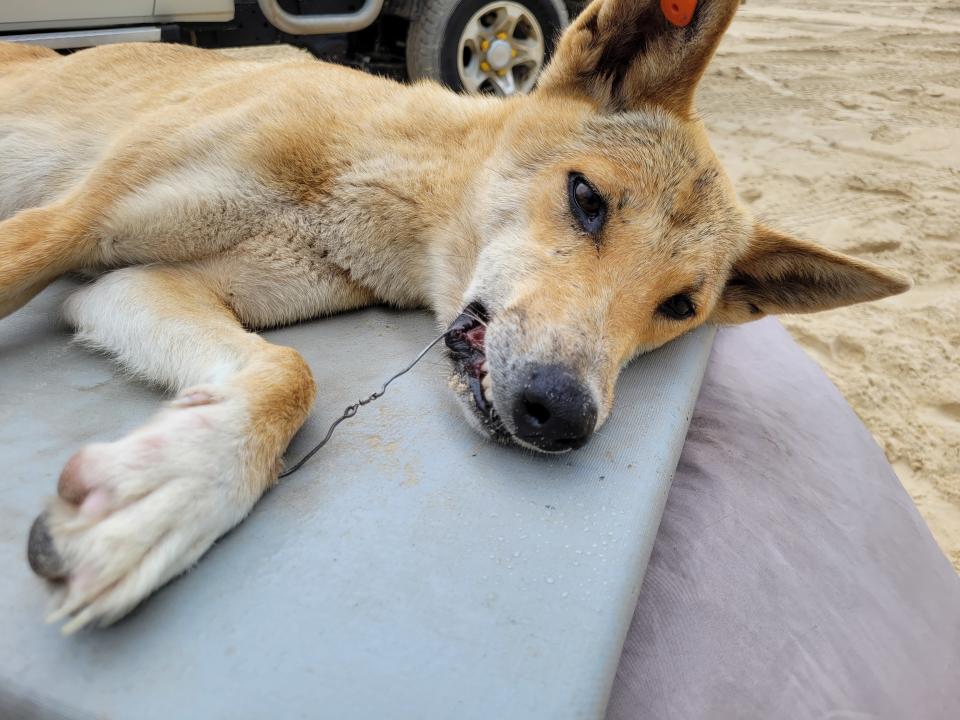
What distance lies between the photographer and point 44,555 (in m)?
1.22

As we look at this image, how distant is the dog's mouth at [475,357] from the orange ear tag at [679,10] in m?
1.06

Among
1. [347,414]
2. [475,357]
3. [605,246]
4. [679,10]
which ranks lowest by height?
[347,414]

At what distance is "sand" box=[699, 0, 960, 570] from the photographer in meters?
3.57

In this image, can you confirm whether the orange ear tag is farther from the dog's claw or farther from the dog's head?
the dog's claw

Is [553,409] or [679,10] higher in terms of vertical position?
[679,10]

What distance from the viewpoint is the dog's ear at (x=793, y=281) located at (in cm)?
239

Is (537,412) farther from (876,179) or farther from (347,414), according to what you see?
(876,179)

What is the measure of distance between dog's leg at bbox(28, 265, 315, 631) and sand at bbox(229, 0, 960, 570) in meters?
2.74

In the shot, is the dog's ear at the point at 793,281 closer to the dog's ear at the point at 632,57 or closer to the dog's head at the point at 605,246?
the dog's head at the point at 605,246

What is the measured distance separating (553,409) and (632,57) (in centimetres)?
144

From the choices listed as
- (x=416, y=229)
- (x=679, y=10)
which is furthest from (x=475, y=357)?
(x=679, y=10)

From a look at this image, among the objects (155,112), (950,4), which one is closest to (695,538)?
(155,112)

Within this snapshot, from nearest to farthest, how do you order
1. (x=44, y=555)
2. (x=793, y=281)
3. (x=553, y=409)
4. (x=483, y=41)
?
(x=44, y=555), (x=553, y=409), (x=793, y=281), (x=483, y=41)

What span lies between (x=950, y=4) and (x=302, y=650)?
15073mm
